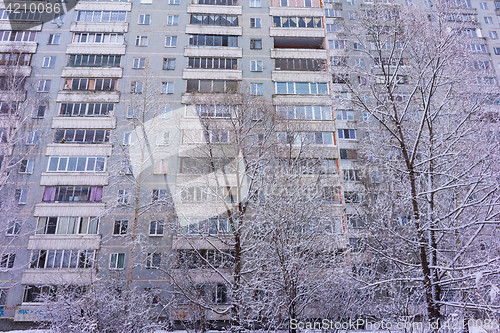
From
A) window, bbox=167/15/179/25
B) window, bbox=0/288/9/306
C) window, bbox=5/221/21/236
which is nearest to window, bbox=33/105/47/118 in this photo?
window, bbox=5/221/21/236

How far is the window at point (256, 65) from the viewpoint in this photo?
92.2 ft

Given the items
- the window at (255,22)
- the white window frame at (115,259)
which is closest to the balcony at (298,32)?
the window at (255,22)

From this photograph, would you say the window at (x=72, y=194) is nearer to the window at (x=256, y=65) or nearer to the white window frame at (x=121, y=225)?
the white window frame at (x=121, y=225)

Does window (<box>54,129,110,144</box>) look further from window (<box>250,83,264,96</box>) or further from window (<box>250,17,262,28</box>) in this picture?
window (<box>250,17,262,28</box>)

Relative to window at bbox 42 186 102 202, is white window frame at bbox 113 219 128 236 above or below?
below

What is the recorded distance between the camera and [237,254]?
14344 mm

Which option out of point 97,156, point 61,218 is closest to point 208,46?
point 97,156

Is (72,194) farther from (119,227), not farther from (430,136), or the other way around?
(430,136)

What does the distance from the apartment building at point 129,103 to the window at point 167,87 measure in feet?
0.45

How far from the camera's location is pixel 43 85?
89.1 ft

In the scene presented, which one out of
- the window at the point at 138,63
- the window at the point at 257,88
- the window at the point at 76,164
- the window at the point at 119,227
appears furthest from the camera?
the window at the point at 138,63

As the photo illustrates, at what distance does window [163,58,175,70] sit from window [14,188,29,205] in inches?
625

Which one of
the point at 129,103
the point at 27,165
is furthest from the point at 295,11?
the point at 27,165

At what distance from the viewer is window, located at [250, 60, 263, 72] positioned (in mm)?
28094
